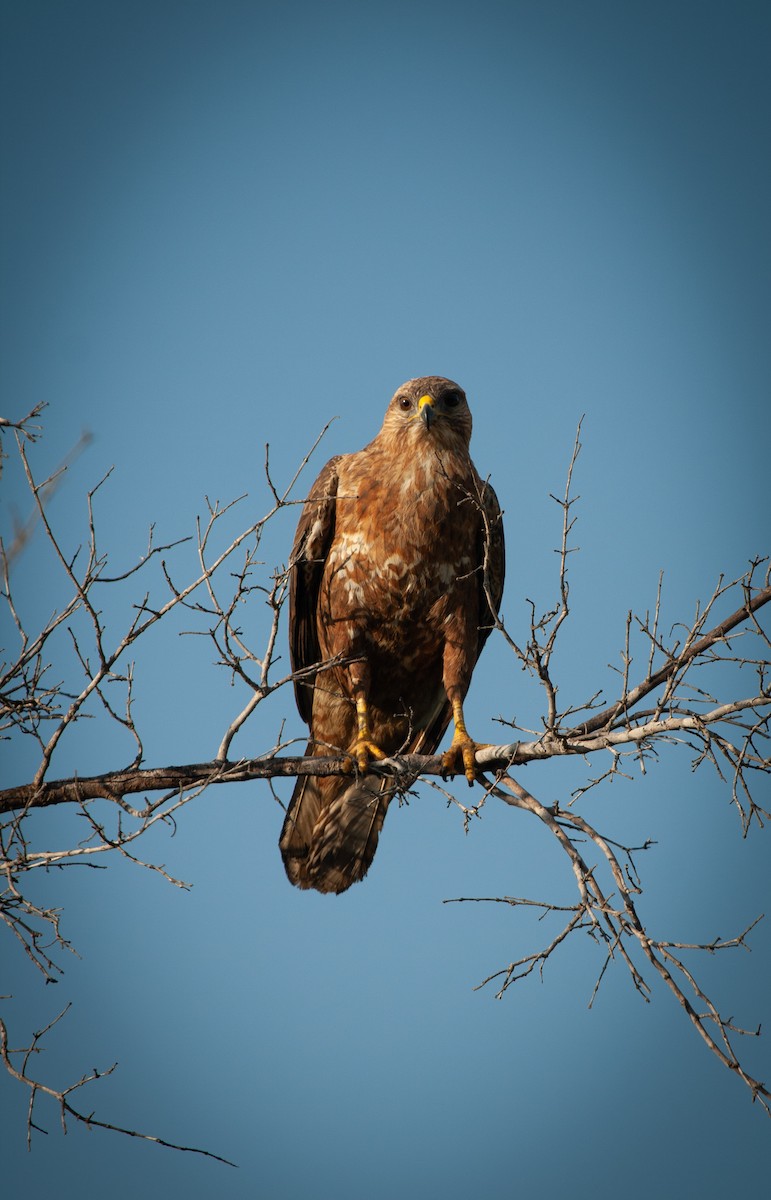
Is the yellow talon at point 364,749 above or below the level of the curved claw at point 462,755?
above

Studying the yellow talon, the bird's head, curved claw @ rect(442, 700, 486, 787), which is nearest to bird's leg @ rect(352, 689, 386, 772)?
the yellow talon

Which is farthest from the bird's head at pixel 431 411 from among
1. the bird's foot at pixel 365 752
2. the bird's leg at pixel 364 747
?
the bird's foot at pixel 365 752

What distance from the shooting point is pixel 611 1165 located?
236 ft

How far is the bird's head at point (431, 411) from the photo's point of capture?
5793 millimetres

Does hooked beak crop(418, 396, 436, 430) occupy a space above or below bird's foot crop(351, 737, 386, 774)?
above

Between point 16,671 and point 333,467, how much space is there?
2600 millimetres

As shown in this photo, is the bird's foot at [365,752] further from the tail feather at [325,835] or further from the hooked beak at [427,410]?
the hooked beak at [427,410]

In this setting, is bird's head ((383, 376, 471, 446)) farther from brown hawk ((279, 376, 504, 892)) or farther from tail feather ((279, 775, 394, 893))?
tail feather ((279, 775, 394, 893))

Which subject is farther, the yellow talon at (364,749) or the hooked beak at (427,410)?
the hooked beak at (427,410)

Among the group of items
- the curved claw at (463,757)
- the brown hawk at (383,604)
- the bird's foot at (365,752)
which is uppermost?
the brown hawk at (383,604)

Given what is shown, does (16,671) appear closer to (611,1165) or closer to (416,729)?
(416,729)

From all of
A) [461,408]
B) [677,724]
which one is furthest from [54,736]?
[461,408]

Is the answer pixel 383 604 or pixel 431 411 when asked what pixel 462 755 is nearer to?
pixel 383 604

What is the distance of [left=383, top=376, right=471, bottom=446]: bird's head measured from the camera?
5.79 meters
